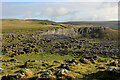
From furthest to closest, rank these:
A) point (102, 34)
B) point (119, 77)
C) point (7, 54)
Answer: point (102, 34), point (7, 54), point (119, 77)

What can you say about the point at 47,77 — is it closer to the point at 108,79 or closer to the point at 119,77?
the point at 108,79

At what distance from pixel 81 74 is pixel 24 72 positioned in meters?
9.90

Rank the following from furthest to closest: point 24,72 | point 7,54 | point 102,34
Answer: point 102,34, point 7,54, point 24,72

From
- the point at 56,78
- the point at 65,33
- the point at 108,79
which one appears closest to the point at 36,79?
the point at 56,78

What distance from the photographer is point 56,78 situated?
18.9 m

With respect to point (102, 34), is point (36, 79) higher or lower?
lower

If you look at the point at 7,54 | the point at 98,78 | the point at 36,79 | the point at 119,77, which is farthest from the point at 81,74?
the point at 7,54

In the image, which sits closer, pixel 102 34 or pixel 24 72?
pixel 24 72

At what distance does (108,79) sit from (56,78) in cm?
793

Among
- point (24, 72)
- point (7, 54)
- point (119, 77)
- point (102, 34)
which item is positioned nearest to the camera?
point (119, 77)

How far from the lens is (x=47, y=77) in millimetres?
18953

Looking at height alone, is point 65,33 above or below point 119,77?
above

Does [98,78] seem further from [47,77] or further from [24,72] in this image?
[24,72]

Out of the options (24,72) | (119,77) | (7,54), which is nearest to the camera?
(119,77)
